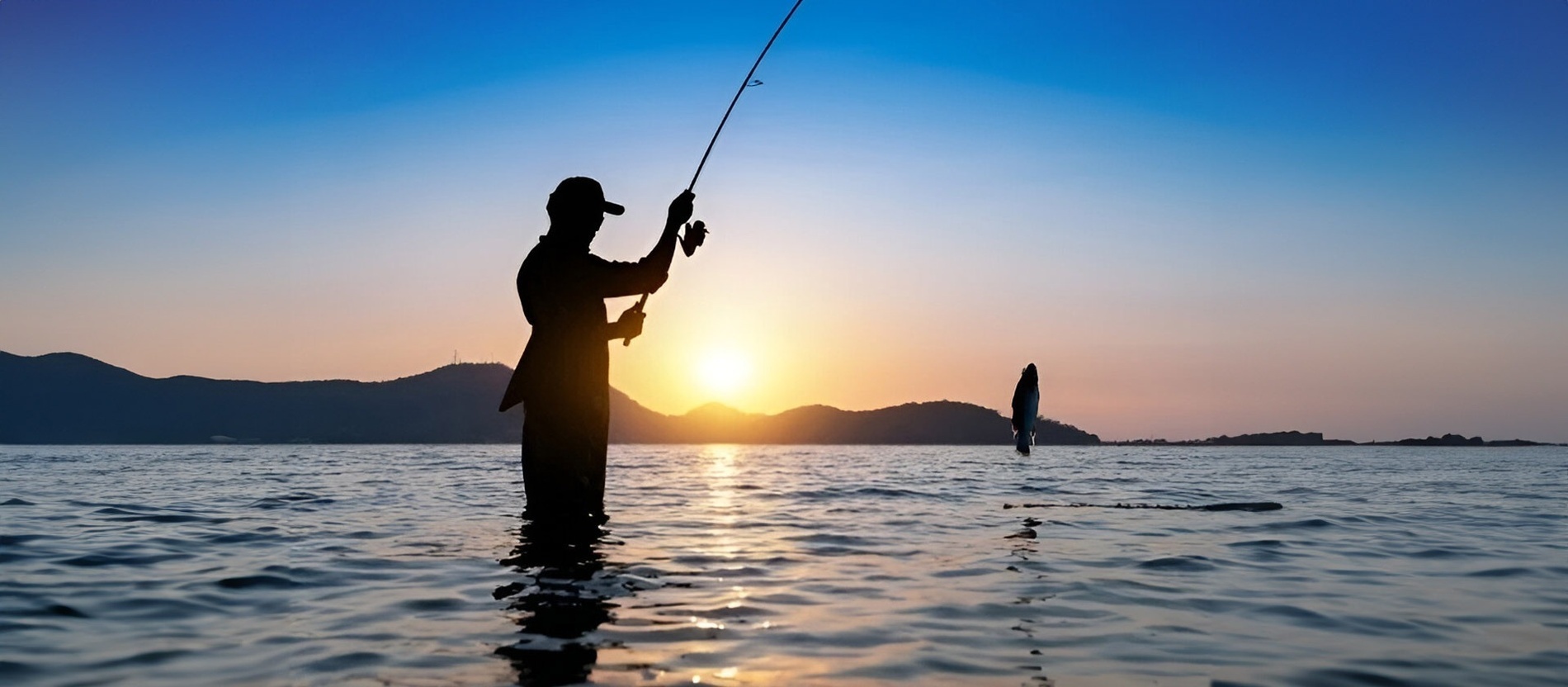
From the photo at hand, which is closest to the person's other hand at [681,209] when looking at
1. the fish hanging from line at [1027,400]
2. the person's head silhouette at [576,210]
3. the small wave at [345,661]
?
the person's head silhouette at [576,210]

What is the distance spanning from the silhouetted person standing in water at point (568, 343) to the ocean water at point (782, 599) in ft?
2.46

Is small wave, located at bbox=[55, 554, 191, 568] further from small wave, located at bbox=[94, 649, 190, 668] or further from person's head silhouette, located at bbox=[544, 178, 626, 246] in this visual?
person's head silhouette, located at bbox=[544, 178, 626, 246]

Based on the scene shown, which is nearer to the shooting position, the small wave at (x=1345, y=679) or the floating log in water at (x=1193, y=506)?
the small wave at (x=1345, y=679)

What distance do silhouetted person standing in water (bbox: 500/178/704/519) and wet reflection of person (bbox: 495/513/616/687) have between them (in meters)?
0.67

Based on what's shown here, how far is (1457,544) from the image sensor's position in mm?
10945

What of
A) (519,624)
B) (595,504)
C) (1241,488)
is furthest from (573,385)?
(1241,488)

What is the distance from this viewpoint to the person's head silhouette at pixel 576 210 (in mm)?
11062

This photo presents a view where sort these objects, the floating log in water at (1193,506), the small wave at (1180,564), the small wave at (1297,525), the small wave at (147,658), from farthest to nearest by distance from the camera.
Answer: the floating log in water at (1193,506)
the small wave at (1297,525)
the small wave at (1180,564)
the small wave at (147,658)

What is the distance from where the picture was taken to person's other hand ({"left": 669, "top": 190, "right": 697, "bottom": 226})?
1067cm

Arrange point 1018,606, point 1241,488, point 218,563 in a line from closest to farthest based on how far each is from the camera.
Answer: point 1018,606 < point 218,563 < point 1241,488

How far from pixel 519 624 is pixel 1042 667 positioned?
2.79 m

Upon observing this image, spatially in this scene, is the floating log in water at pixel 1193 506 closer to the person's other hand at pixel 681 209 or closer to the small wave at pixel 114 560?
the person's other hand at pixel 681 209

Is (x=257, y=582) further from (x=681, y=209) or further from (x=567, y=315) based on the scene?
(x=681, y=209)

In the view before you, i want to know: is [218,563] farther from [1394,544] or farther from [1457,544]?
[1457,544]
